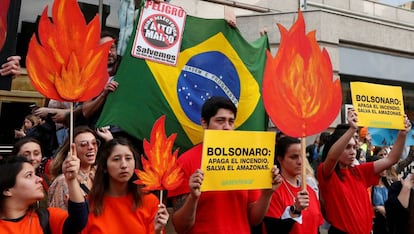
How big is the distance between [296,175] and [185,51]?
5.31 ft

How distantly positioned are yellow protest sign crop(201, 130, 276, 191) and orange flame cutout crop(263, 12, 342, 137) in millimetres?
201

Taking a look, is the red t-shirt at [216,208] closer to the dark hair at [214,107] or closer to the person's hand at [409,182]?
the dark hair at [214,107]

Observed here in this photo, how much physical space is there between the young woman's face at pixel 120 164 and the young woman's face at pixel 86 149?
0.48m

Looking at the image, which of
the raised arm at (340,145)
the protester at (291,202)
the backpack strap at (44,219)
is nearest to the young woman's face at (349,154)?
the raised arm at (340,145)

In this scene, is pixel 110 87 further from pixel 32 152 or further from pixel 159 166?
pixel 159 166

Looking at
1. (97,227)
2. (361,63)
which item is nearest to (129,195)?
(97,227)

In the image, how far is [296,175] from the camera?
3.21m

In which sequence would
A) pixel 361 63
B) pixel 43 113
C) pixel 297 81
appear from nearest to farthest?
1. pixel 297 81
2. pixel 43 113
3. pixel 361 63

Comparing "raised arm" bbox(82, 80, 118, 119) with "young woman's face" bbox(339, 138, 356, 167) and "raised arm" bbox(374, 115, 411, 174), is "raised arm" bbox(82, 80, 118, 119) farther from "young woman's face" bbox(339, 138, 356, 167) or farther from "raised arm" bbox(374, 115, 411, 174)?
"raised arm" bbox(374, 115, 411, 174)

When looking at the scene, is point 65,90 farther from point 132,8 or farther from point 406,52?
point 406,52

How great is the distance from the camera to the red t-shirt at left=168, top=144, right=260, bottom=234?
106 inches

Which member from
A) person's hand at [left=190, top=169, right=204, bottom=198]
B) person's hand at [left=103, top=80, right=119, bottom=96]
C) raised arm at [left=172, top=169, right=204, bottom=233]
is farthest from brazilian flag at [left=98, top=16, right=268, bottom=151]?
person's hand at [left=190, top=169, right=204, bottom=198]

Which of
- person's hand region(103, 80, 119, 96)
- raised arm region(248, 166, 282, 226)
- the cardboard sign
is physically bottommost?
raised arm region(248, 166, 282, 226)

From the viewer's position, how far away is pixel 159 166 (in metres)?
2.48
